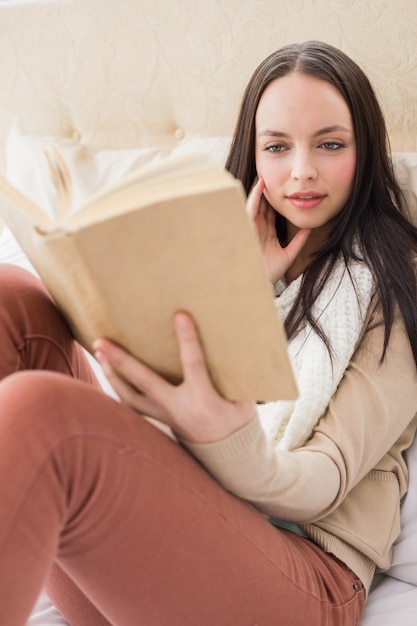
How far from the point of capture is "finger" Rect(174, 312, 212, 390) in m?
0.69

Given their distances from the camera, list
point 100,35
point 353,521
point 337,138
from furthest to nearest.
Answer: point 100,35
point 337,138
point 353,521

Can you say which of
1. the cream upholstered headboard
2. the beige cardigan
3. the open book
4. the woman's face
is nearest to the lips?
the woman's face

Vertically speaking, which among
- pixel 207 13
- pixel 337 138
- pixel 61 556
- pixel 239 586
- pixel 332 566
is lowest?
pixel 332 566

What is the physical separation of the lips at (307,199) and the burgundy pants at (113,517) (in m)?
0.42

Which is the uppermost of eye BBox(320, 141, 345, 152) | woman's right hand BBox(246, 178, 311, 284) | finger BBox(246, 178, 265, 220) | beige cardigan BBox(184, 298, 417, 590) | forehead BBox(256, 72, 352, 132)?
forehead BBox(256, 72, 352, 132)

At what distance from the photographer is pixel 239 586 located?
0.79 meters

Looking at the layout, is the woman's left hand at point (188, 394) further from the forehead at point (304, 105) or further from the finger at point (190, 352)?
the forehead at point (304, 105)

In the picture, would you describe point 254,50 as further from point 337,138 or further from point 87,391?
point 87,391

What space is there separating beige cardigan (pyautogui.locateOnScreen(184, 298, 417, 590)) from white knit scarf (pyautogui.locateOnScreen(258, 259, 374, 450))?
2 cm

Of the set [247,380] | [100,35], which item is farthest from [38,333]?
[100,35]

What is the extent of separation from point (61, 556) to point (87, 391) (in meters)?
0.16

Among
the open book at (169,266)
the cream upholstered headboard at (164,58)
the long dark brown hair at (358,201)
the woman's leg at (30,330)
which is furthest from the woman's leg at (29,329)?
the cream upholstered headboard at (164,58)

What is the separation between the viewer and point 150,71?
64.2 inches

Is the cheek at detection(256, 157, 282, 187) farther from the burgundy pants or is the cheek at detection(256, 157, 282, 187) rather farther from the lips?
the burgundy pants
